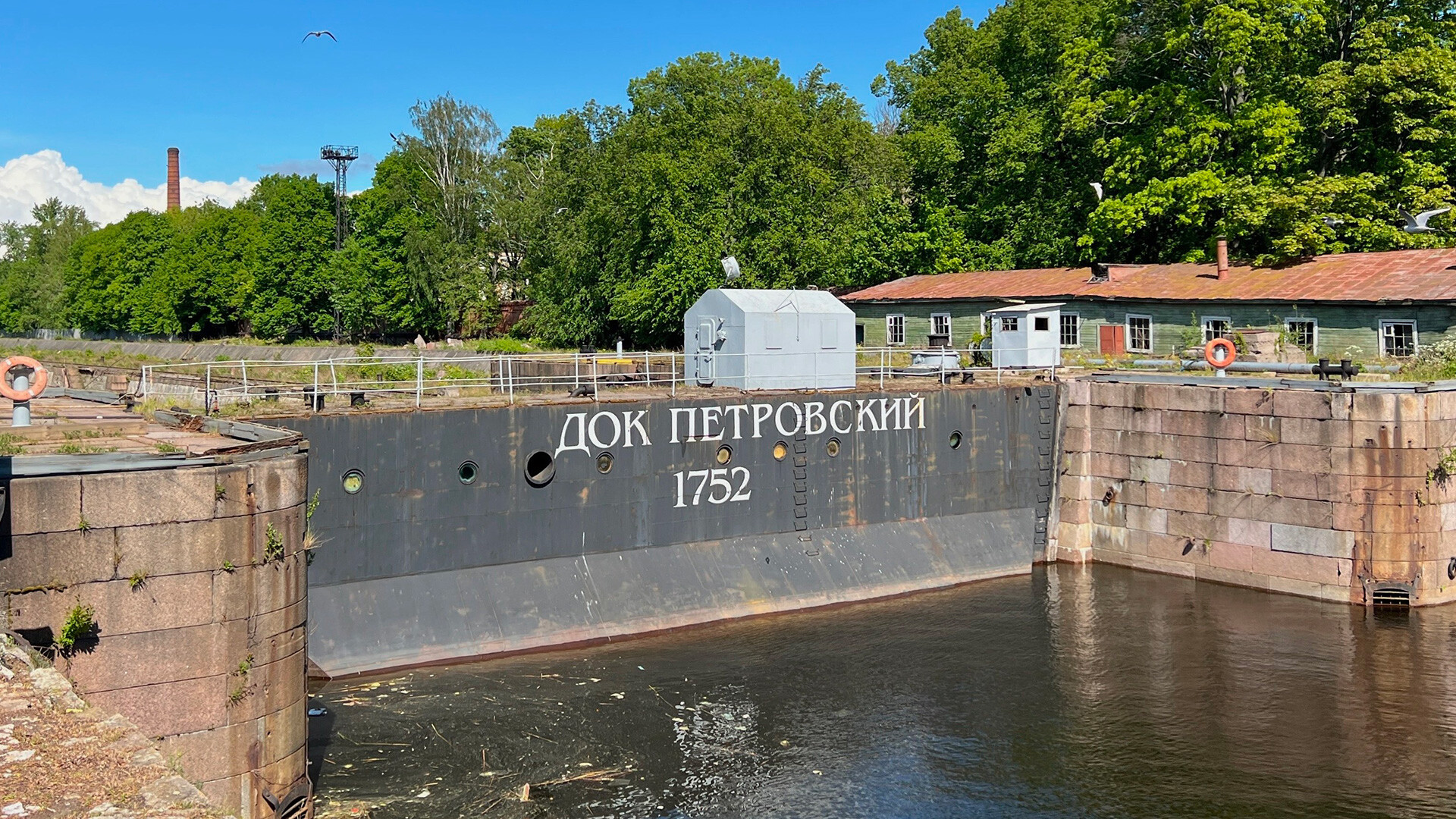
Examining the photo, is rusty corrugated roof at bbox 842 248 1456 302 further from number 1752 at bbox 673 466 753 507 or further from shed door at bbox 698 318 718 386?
number 1752 at bbox 673 466 753 507

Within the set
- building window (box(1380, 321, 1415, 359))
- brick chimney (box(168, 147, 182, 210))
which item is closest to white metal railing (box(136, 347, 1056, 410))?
building window (box(1380, 321, 1415, 359))

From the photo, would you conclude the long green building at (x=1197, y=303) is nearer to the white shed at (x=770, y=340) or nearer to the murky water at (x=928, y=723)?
the white shed at (x=770, y=340)

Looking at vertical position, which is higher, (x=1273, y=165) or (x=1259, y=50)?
(x=1259, y=50)

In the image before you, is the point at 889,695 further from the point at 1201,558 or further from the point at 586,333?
the point at 586,333

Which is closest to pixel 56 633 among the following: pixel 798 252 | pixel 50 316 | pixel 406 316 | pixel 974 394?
pixel 974 394

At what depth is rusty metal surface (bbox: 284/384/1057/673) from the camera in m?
20.0

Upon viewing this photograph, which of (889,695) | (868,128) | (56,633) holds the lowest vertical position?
(889,695)

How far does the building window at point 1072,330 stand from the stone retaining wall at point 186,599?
31678mm

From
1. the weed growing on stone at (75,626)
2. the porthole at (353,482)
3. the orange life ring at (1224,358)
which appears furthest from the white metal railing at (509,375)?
the weed growing on stone at (75,626)

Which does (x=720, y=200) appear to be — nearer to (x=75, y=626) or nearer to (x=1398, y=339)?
(x=1398, y=339)

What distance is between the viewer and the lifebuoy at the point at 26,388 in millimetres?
15383

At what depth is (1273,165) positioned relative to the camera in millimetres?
41312

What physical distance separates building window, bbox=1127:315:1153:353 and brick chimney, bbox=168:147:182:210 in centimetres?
8664

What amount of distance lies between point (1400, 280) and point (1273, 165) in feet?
33.4
